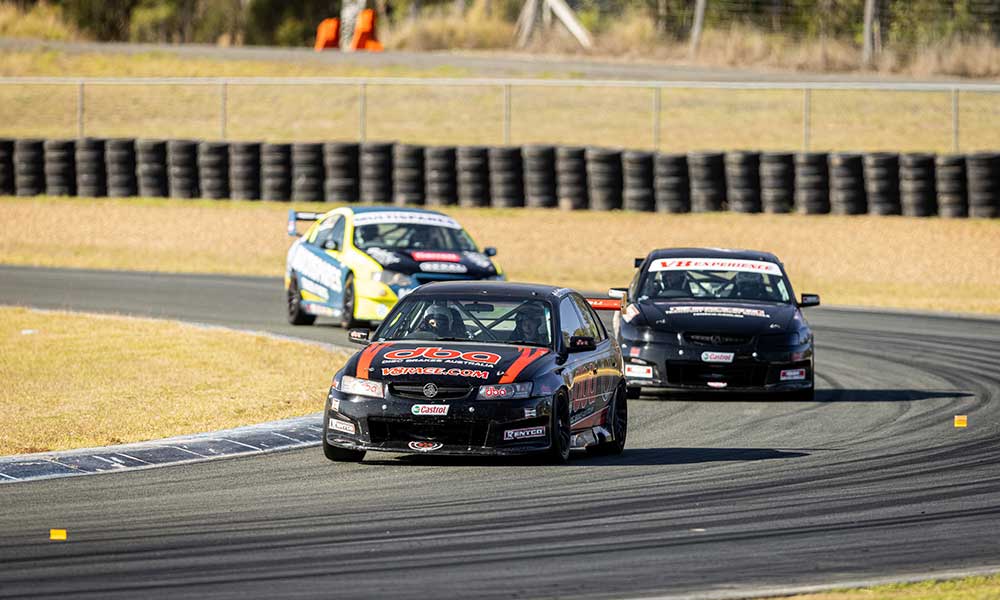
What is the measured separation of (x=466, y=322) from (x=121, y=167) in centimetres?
2362

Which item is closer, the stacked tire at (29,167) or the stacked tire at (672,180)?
the stacked tire at (672,180)

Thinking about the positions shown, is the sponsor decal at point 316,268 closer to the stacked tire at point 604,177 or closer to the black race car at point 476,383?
the black race car at point 476,383

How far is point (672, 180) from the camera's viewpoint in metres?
32.4

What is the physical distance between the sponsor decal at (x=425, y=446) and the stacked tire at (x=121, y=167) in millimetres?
24804

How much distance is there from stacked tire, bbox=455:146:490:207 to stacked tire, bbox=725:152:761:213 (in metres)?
4.49

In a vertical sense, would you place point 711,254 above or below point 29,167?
above

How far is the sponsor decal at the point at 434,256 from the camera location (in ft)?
68.7

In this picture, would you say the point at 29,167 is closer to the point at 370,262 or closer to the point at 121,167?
the point at 121,167

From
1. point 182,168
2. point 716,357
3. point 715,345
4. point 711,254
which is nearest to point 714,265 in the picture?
point 711,254

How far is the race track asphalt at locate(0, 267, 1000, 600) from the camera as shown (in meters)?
8.26

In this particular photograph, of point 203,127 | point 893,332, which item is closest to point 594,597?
point 893,332

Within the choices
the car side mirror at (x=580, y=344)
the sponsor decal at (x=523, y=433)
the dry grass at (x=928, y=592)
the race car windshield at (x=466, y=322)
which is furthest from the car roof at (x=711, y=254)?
the dry grass at (x=928, y=592)

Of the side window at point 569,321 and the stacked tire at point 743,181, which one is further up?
the side window at point 569,321

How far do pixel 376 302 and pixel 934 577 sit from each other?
12.9 metres
